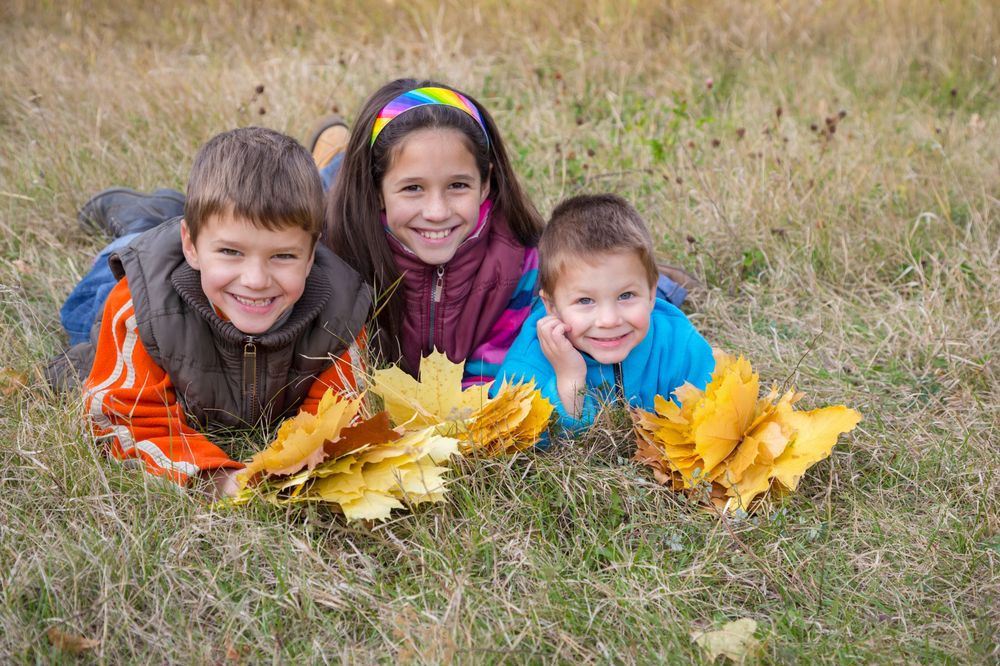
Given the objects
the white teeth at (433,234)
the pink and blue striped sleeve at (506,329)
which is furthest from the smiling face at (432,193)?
the pink and blue striped sleeve at (506,329)

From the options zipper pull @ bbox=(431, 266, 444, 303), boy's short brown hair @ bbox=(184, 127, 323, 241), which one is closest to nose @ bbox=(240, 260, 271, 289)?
boy's short brown hair @ bbox=(184, 127, 323, 241)

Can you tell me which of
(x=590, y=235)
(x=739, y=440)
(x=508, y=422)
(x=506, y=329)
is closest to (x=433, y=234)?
(x=506, y=329)

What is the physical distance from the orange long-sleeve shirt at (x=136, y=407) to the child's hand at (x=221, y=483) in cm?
2

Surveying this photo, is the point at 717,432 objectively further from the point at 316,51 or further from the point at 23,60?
the point at 23,60

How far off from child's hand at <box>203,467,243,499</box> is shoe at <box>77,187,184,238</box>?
1.61 metres

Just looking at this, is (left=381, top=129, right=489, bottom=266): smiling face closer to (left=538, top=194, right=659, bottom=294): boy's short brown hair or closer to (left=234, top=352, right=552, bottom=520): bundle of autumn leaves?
(left=538, top=194, right=659, bottom=294): boy's short brown hair

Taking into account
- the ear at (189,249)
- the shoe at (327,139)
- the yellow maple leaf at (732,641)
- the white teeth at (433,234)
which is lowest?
the yellow maple leaf at (732,641)

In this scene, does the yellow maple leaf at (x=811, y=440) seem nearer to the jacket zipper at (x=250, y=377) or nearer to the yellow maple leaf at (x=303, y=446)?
the yellow maple leaf at (x=303, y=446)

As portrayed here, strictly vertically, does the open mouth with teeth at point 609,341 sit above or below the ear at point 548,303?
below

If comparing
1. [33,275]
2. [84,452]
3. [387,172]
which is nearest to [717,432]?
[387,172]

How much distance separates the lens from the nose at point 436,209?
3131mm

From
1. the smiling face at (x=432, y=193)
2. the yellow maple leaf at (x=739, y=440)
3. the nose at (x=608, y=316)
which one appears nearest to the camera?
the yellow maple leaf at (x=739, y=440)

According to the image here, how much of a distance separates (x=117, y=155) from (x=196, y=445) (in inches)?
96.5

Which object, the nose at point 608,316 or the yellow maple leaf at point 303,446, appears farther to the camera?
the nose at point 608,316
